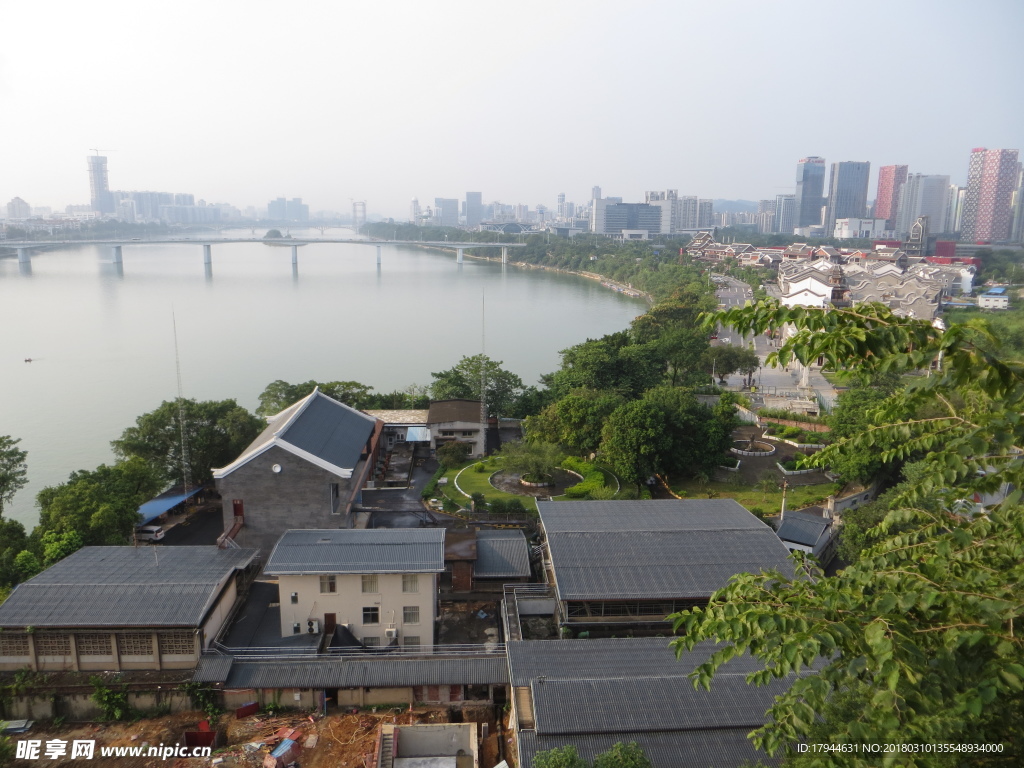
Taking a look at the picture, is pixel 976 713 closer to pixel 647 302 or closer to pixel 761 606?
pixel 761 606

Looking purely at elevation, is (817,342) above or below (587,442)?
Result: above

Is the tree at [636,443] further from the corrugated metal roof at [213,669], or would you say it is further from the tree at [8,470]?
the tree at [8,470]

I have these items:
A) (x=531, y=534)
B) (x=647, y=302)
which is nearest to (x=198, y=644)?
(x=531, y=534)

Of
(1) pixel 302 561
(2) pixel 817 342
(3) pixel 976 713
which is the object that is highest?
(2) pixel 817 342

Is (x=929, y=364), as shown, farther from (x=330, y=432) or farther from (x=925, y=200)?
(x=925, y=200)

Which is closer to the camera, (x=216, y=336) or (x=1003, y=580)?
(x=1003, y=580)

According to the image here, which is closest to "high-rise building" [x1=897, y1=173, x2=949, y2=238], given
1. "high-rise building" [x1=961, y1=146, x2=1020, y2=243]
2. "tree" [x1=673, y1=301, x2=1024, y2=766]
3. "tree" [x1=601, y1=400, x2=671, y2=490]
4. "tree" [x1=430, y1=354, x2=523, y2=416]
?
"high-rise building" [x1=961, y1=146, x2=1020, y2=243]

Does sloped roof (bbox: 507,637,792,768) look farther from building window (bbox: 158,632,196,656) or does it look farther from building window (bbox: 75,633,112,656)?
building window (bbox: 75,633,112,656)

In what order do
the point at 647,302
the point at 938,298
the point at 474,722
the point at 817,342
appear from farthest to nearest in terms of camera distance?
the point at 647,302, the point at 938,298, the point at 474,722, the point at 817,342

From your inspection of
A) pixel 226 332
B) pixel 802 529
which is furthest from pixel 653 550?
pixel 226 332
